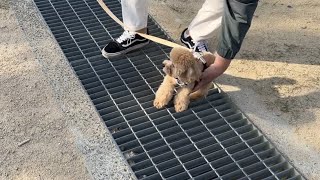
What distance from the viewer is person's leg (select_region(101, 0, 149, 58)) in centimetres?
310

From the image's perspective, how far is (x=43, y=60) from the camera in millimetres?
3207

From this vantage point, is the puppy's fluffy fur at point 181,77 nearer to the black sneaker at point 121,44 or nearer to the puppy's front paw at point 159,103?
the puppy's front paw at point 159,103

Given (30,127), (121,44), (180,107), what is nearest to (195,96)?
(180,107)

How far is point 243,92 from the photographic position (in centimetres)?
305

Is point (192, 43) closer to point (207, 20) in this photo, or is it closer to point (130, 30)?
point (207, 20)

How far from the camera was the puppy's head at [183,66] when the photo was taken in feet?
8.20

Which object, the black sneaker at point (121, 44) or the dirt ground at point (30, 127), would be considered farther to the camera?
the black sneaker at point (121, 44)

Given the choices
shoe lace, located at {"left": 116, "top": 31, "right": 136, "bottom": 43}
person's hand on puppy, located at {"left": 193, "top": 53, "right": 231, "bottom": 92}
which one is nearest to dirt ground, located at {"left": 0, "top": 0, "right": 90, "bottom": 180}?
shoe lace, located at {"left": 116, "top": 31, "right": 136, "bottom": 43}

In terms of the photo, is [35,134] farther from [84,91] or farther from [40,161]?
[84,91]

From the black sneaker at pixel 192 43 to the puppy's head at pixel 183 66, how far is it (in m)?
0.61

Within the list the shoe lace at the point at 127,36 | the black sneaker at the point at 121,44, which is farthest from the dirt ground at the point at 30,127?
the shoe lace at the point at 127,36

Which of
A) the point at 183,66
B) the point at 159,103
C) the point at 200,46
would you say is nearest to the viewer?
the point at 183,66

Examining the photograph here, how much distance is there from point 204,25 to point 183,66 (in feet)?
2.39

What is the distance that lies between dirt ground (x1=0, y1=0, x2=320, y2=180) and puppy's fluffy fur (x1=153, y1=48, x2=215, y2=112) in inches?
16.0
